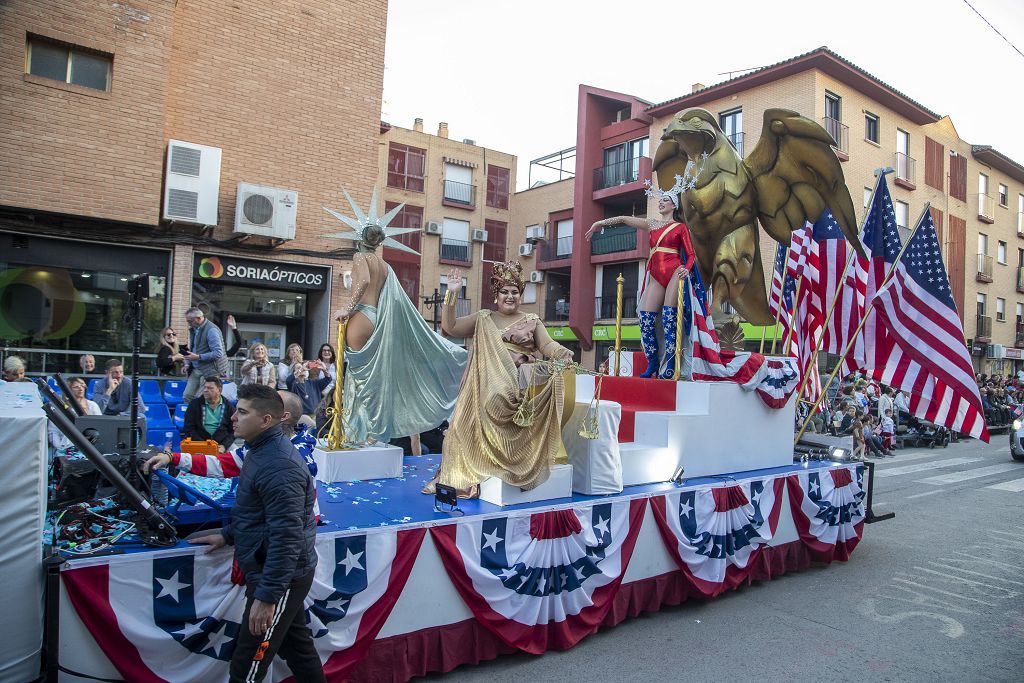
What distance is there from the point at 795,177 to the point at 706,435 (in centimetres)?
354

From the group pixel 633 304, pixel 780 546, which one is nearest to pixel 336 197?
pixel 780 546

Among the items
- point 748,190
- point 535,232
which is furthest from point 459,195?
point 748,190

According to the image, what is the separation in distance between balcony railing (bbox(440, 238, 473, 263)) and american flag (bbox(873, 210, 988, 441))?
2665cm

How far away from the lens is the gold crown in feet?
19.1

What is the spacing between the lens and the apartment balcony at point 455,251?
33125 millimetres

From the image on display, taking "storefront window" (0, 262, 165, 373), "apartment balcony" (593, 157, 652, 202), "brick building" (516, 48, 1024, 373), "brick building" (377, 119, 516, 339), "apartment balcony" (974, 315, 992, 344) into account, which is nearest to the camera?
"storefront window" (0, 262, 165, 373)

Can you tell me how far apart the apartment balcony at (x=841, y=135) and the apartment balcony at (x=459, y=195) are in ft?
54.5

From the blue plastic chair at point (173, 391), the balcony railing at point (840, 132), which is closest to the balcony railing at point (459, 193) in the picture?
the balcony railing at point (840, 132)

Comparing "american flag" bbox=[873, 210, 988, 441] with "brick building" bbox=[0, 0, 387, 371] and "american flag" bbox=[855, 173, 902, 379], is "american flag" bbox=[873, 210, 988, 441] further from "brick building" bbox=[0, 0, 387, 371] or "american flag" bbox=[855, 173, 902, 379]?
"brick building" bbox=[0, 0, 387, 371]

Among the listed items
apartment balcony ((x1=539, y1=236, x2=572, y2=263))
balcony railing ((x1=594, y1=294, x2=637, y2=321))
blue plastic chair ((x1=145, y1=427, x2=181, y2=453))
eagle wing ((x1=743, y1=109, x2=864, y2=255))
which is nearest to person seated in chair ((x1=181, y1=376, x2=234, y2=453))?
blue plastic chair ((x1=145, y1=427, x2=181, y2=453))

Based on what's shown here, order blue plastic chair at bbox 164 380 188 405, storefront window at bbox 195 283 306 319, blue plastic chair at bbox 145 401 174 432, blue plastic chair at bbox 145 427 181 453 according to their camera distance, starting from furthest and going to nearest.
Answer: storefront window at bbox 195 283 306 319
blue plastic chair at bbox 164 380 188 405
blue plastic chair at bbox 145 401 174 432
blue plastic chair at bbox 145 427 181 453

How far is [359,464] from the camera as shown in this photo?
586cm

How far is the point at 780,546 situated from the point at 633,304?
2341 cm

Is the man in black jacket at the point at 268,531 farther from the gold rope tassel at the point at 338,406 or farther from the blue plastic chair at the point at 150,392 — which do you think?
the blue plastic chair at the point at 150,392
